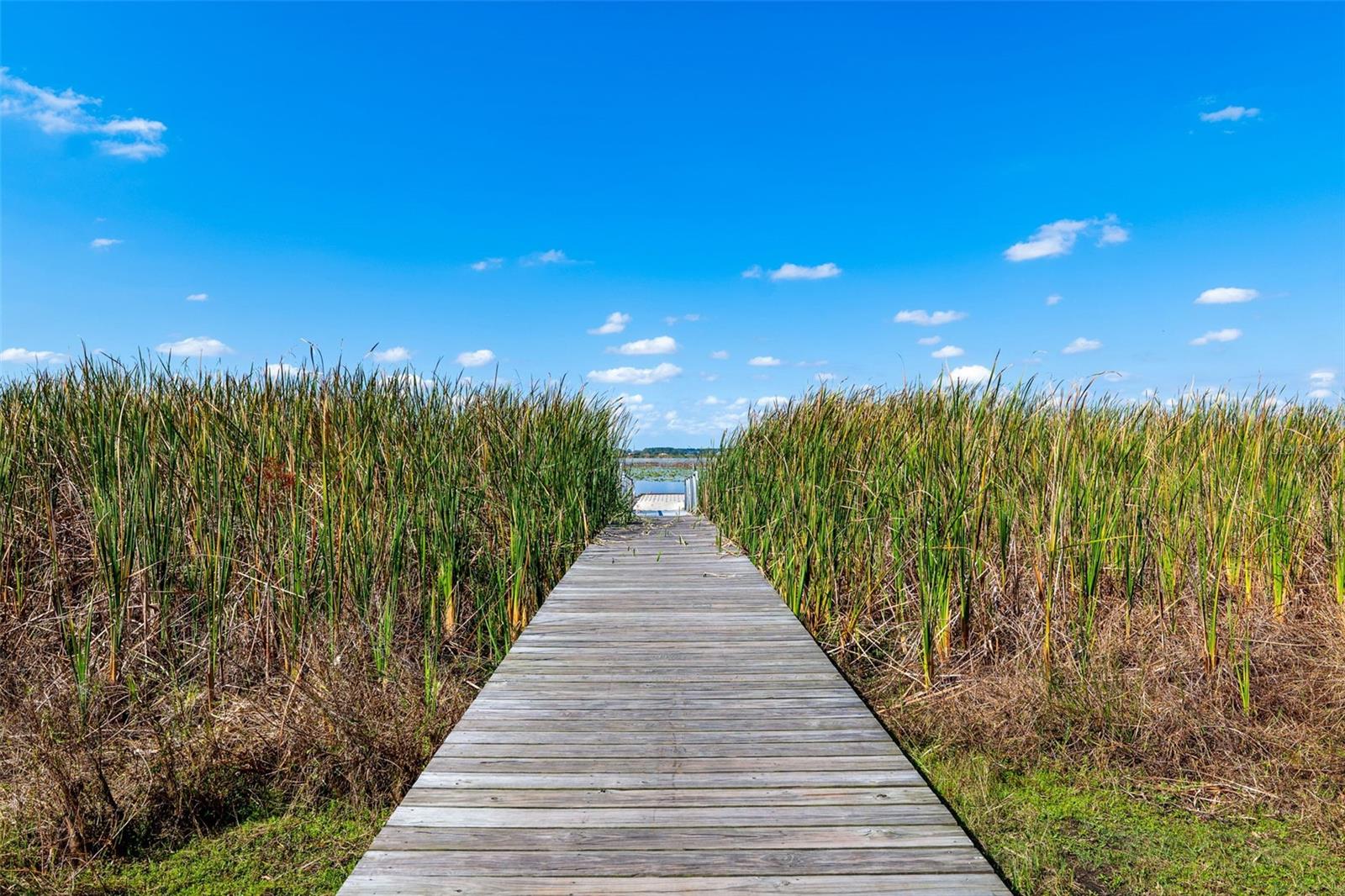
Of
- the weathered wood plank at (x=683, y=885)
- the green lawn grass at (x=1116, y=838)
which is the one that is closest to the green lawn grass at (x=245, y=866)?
the weathered wood plank at (x=683, y=885)

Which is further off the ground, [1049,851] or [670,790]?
[670,790]

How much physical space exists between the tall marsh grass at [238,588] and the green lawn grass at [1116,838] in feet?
8.32

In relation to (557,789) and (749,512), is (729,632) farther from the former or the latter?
(749,512)

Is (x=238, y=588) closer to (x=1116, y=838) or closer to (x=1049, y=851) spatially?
(x=1049, y=851)

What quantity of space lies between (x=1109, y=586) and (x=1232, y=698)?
2.56 ft

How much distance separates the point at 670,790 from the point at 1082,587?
9.89ft

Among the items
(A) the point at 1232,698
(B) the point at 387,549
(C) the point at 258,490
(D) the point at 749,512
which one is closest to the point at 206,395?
(C) the point at 258,490

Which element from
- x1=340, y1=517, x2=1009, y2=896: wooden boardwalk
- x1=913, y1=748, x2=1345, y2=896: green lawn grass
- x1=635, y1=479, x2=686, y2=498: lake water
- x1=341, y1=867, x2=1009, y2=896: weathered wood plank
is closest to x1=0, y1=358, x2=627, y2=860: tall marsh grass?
x1=340, y1=517, x2=1009, y2=896: wooden boardwalk

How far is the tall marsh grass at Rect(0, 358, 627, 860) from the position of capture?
3.36 m

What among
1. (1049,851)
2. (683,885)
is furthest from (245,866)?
(1049,851)

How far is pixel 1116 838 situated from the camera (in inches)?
123

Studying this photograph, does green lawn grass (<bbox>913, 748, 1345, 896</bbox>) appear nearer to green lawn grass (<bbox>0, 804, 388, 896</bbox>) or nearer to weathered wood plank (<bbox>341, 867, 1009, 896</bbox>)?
weathered wood plank (<bbox>341, 867, 1009, 896</bbox>)

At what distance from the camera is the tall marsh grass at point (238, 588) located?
3355 millimetres

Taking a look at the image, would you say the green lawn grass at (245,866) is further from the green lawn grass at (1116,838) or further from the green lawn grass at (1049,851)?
the green lawn grass at (1116,838)
